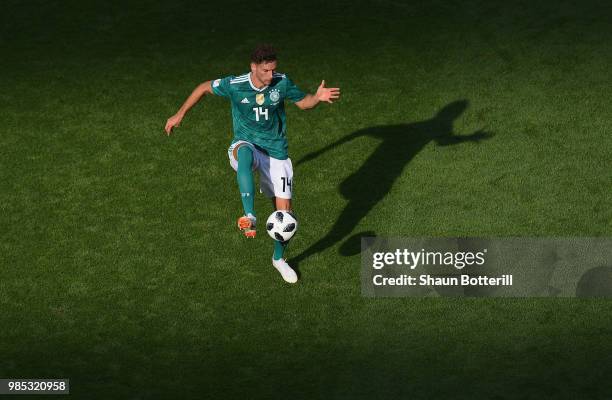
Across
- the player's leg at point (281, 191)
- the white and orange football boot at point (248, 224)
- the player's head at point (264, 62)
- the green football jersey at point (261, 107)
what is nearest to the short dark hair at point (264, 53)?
the player's head at point (264, 62)

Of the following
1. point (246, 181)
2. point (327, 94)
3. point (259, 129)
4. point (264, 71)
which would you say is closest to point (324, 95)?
point (327, 94)

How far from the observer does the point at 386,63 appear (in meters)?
20.7

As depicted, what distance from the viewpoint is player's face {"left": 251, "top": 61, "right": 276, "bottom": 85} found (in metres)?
15.7

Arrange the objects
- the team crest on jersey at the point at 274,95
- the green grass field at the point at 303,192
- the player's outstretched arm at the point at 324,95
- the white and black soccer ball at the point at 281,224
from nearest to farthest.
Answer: the green grass field at the point at 303,192 → the player's outstretched arm at the point at 324,95 → the white and black soccer ball at the point at 281,224 → the team crest on jersey at the point at 274,95

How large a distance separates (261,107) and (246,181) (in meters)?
0.89

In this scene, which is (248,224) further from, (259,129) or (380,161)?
(380,161)

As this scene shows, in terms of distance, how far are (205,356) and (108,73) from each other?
22.2 ft

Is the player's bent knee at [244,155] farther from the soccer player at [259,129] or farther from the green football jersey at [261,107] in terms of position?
the green football jersey at [261,107]

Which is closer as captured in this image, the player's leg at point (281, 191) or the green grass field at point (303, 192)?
the green grass field at point (303, 192)

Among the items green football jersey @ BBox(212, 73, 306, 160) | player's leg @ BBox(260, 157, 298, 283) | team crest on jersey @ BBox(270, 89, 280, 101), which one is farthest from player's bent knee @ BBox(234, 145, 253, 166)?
team crest on jersey @ BBox(270, 89, 280, 101)

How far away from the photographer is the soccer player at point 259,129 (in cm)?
1614

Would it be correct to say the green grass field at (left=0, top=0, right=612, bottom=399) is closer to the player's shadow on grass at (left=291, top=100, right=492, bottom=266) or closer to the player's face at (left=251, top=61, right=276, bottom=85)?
the player's shadow on grass at (left=291, top=100, right=492, bottom=266)

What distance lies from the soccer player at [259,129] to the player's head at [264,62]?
1 cm

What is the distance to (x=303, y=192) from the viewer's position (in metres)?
18.1
